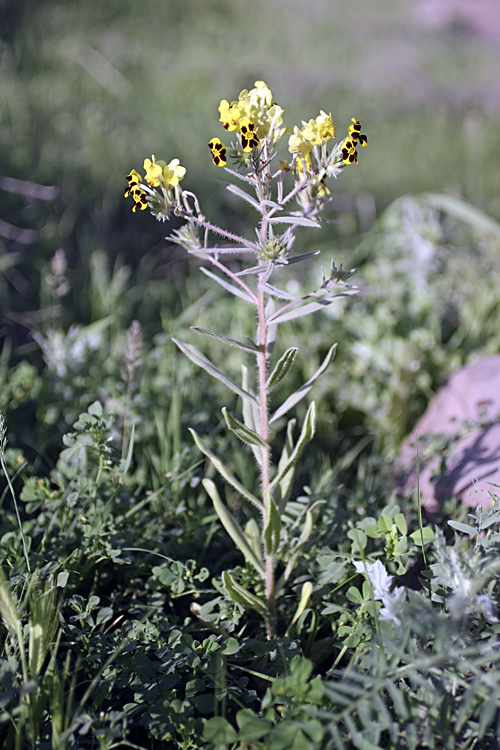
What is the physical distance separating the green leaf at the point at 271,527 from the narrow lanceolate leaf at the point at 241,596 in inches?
4.1

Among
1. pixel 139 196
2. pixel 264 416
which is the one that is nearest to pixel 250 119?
pixel 139 196

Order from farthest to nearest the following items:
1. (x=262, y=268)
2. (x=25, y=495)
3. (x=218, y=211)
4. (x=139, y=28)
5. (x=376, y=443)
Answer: (x=139, y=28)
(x=218, y=211)
(x=376, y=443)
(x=25, y=495)
(x=262, y=268)

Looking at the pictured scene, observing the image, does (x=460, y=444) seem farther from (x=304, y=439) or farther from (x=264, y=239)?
(x=264, y=239)

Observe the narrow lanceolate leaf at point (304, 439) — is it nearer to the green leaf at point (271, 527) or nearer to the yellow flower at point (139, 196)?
the green leaf at point (271, 527)

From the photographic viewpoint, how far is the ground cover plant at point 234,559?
107cm

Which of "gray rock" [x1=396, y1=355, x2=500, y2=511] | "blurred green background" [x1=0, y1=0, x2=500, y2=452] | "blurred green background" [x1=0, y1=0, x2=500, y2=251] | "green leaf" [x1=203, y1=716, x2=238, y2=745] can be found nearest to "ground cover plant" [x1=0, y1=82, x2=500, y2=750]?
"green leaf" [x1=203, y1=716, x2=238, y2=745]

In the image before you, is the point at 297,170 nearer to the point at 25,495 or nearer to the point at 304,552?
the point at 304,552

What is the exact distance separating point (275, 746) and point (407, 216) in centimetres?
277

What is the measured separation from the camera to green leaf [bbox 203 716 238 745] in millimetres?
1050

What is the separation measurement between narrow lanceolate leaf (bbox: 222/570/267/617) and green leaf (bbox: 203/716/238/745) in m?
0.31

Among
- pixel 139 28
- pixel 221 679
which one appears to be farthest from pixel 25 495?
pixel 139 28

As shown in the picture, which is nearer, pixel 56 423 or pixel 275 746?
pixel 275 746

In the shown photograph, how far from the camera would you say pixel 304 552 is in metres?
1.59

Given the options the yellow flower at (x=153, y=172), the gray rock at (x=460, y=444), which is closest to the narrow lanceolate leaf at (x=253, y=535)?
the gray rock at (x=460, y=444)
